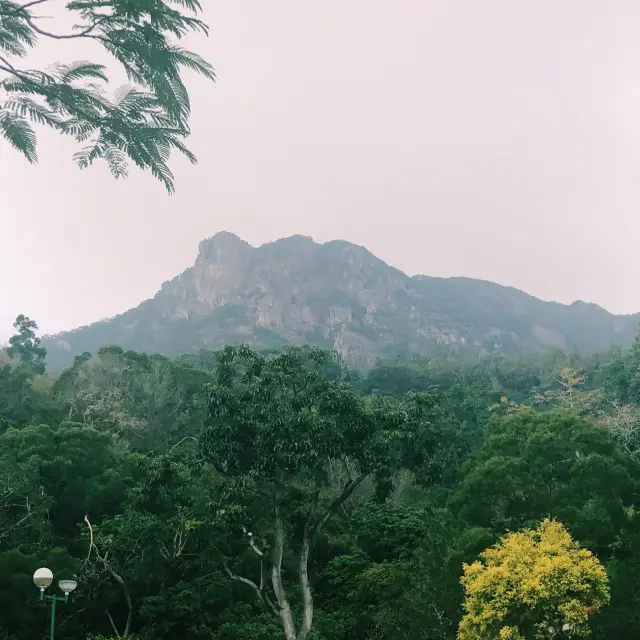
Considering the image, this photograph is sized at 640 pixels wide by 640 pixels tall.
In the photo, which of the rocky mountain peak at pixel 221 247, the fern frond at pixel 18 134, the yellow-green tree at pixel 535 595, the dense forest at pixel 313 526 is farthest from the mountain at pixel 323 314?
the fern frond at pixel 18 134

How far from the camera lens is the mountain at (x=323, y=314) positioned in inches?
4107

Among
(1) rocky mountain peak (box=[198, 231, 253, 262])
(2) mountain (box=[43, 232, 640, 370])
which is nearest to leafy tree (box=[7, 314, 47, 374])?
(2) mountain (box=[43, 232, 640, 370])

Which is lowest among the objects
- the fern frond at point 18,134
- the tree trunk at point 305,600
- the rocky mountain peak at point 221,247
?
the tree trunk at point 305,600

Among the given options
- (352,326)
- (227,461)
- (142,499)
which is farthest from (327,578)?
(352,326)

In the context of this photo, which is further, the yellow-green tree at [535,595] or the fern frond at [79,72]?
the yellow-green tree at [535,595]

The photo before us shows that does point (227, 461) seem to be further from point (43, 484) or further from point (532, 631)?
point (43, 484)

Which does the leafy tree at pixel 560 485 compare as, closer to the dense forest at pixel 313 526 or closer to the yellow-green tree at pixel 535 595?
the dense forest at pixel 313 526

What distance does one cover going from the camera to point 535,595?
323 inches

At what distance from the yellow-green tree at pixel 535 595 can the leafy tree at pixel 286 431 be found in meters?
1.96

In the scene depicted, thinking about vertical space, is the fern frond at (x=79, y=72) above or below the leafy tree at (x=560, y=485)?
above

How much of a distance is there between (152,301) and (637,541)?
11733cm

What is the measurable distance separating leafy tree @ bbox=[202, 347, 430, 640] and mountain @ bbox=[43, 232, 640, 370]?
283ft

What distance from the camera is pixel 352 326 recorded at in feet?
359

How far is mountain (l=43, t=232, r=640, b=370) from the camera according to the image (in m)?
104
